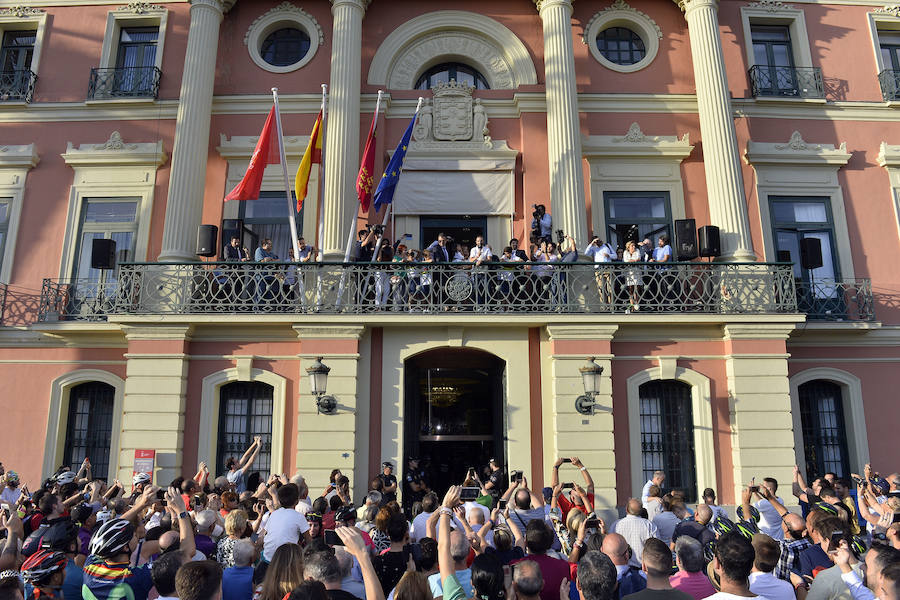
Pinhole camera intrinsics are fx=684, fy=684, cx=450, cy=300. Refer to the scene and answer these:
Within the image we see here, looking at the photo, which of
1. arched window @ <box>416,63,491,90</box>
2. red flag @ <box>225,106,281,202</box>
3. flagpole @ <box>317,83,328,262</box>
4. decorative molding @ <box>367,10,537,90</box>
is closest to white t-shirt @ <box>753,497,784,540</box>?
flagpole @ <box>317,83,328,262</box>

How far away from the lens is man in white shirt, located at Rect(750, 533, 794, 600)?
4742mm

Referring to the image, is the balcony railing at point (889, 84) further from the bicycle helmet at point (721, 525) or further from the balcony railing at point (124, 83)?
the balcony railing at point (124, 83)

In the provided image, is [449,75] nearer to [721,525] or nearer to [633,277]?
[633,277]

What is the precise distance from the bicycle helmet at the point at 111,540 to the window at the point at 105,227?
1287cm

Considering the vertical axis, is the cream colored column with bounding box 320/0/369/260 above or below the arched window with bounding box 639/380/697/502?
above

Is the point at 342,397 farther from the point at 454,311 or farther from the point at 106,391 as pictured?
the point at 106,391

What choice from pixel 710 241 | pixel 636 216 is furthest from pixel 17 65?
pixel 710 241

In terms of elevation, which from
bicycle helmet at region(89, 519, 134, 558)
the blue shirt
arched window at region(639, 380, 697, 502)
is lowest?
the blue shirt

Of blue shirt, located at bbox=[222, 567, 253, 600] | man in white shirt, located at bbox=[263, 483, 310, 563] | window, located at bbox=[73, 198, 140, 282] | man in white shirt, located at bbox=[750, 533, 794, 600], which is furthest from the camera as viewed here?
window, located at bbox=[73, 198, 140, 282]

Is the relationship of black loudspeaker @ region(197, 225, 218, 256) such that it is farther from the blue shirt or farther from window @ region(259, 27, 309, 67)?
the blue shirt

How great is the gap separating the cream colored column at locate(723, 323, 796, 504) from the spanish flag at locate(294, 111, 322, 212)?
9.45 m

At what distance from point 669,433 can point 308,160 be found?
968cm

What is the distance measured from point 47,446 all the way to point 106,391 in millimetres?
1634

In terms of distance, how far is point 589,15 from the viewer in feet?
57.4
